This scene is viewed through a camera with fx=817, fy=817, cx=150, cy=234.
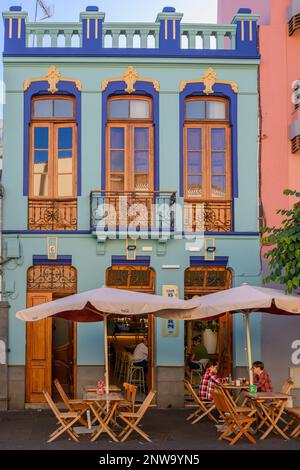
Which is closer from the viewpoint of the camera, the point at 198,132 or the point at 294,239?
the point at 294,239

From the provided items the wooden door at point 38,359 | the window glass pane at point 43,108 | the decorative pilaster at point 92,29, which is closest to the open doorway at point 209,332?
the wooden door at point 38,359

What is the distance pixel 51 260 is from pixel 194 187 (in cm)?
352

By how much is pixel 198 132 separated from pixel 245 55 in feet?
6.50

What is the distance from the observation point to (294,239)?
1466 cm

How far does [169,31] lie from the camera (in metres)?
18.2

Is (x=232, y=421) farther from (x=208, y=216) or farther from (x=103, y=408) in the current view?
(x=208, y=216)

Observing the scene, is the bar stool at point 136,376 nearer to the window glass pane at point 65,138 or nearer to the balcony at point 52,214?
the balcony at point 52,214

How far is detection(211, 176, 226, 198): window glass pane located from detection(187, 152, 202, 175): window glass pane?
0.38 metres

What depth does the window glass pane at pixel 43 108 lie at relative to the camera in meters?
18.0

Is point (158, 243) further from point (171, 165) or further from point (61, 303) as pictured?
point (61, 303)

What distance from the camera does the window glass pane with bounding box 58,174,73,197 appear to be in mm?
17828

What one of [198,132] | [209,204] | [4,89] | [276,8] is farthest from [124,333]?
[276,8]

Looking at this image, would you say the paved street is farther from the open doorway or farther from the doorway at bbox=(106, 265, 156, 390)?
the doorway at bbox=(106, 265, 156, 390)

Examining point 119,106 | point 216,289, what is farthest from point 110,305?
point 119,106
